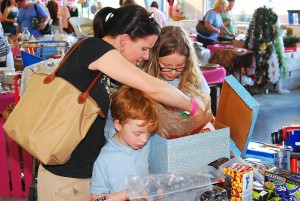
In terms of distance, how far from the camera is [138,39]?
1.50m

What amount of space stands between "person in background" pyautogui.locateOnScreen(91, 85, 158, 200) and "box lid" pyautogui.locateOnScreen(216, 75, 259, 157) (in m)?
0.42

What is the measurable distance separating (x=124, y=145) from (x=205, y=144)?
29cm

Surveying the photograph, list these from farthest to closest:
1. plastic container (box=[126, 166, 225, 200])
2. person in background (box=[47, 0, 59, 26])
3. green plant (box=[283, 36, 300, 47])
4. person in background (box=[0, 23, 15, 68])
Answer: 1. person in background (box=[47, 0, 59, 26])
2. green plant (box=[283, 36, 300, 47])
3. person in background (box=[0, 23, 15, 68])
4. plastic container (box=[126, 166, 225, 200])

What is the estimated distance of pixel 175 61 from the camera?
1.81 m

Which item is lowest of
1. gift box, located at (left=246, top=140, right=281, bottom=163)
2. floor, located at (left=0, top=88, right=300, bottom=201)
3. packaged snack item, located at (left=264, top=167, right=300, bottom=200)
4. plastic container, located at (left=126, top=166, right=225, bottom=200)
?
floor, located at (left=0, top=88, right=300, bottom=201)

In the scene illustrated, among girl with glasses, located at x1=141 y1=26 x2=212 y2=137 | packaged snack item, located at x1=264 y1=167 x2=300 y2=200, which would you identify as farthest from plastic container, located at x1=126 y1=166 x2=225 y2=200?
girl with glasses, located at x1=141 y1=26 x2=212 y2=137

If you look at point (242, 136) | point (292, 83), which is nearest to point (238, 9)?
point (292, 83)

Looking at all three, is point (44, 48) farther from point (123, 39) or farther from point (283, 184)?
point (283, 184)

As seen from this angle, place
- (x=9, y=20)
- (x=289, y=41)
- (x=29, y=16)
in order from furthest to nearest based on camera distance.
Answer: (x=9, y=20) → (x=289, y=41) → (x=29, y=16)

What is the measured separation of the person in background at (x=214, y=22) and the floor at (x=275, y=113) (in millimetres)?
1316

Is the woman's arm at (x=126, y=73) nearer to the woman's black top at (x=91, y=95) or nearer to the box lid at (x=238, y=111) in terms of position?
the woman's black top at (x=91, y=95)

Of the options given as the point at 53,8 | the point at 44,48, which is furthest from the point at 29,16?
the point at 44,48

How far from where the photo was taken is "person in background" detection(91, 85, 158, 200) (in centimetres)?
142

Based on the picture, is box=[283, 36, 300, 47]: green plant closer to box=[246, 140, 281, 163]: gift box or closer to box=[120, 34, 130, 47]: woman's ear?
box=[246, 140, 281, 163]: gift box
